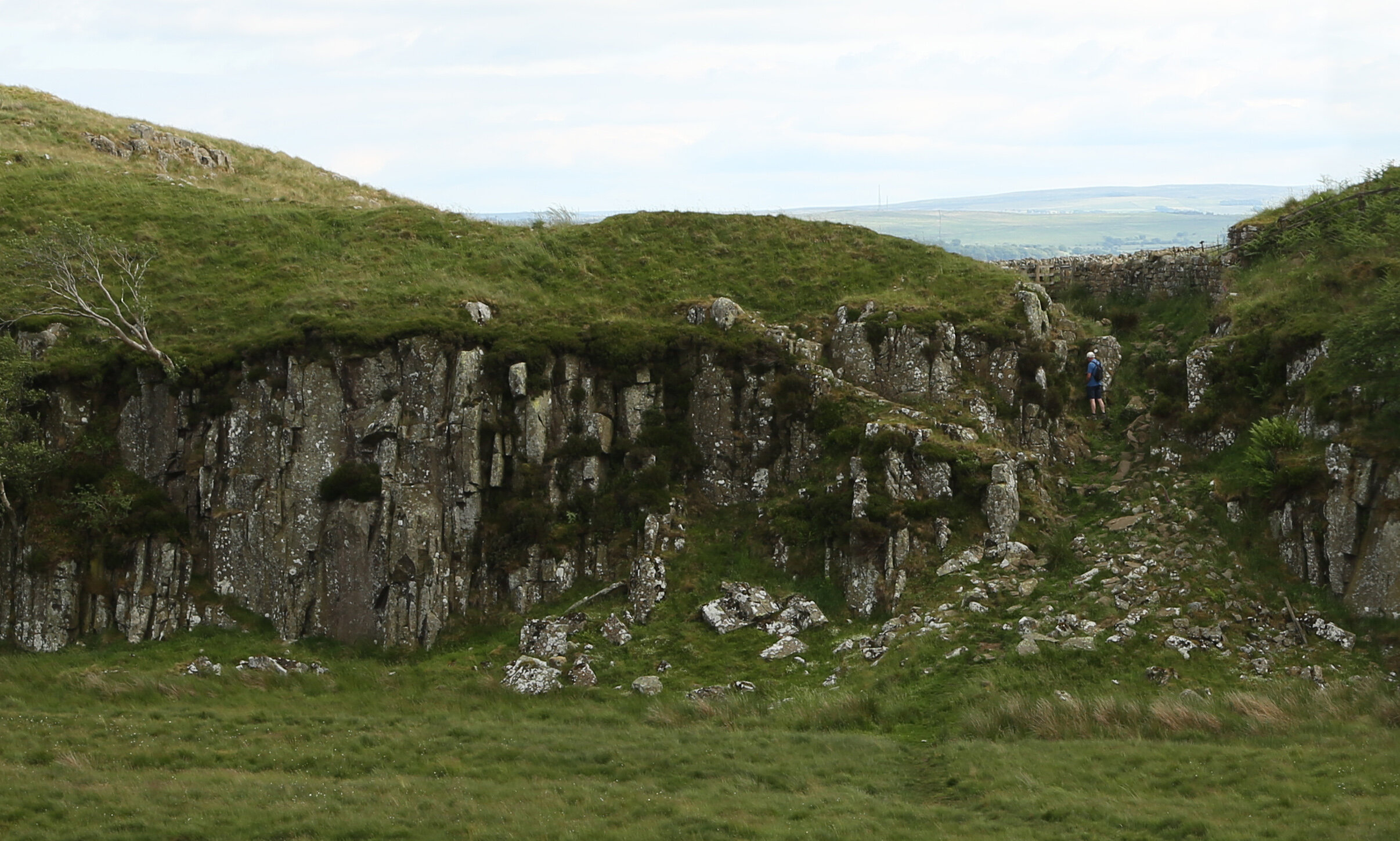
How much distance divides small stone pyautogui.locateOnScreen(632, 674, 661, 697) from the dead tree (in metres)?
19.2

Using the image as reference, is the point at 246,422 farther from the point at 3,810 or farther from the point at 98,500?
the point at 3,810

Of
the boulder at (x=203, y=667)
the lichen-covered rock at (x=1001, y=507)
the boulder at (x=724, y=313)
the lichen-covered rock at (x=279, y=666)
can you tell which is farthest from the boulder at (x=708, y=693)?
the boulder at (x=724, y=313)

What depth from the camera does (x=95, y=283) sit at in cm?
3888

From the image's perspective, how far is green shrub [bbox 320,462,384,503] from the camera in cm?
3319

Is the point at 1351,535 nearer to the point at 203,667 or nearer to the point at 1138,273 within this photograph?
the point at 1138,273

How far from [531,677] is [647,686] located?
3.44 meters

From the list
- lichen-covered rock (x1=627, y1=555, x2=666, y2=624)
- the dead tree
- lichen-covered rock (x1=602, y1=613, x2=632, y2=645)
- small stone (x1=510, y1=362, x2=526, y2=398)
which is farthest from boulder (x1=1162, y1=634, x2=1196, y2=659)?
the dead tree

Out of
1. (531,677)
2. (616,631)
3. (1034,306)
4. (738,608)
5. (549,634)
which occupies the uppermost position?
(1034,306)

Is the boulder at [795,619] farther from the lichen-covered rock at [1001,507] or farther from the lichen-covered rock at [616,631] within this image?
the lichen-covered rock at [1001,507]

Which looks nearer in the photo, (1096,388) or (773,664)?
→ (773,664)

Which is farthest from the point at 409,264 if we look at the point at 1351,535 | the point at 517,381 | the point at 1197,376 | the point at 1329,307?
the point at 1351,535

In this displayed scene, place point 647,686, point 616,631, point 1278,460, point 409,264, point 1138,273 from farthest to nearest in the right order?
1. point 1138,273
2. point 409,264
3. point 616,631
4. point 1278,460
5. point 647,686

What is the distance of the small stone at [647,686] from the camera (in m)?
28.5

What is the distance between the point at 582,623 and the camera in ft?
103
